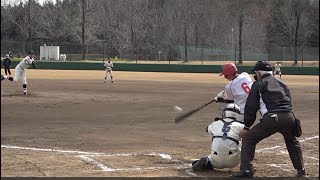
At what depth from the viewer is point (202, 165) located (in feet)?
21.2

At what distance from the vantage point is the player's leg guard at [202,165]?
6.45 meters

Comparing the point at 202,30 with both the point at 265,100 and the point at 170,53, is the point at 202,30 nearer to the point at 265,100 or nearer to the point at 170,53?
the point at 170,53

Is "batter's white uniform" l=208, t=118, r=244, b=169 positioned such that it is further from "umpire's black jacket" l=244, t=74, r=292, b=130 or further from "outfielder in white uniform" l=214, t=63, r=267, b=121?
"umpire's black jacket" l=244, t=74, r=292, b=130

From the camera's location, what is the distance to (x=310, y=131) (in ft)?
35.6

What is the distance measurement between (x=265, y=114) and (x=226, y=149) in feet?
2.63

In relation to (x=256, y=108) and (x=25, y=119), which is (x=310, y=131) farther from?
(x=25, y=119)

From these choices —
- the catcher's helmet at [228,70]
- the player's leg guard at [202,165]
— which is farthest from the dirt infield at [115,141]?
the catcher's helmet at [228,70]

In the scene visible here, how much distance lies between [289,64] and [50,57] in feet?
77.0

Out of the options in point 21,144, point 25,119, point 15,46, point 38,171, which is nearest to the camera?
point 38,171

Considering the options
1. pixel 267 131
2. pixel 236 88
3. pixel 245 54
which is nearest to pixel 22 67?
pixel 236 88

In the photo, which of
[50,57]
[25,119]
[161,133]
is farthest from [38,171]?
[50,57]

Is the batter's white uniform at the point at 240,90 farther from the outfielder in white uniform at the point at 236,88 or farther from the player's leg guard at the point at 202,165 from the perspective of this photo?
the player's leg guard at the point at 202,165

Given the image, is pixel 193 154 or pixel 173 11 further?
pixel 173 11

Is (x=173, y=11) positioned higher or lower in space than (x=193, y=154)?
higher
